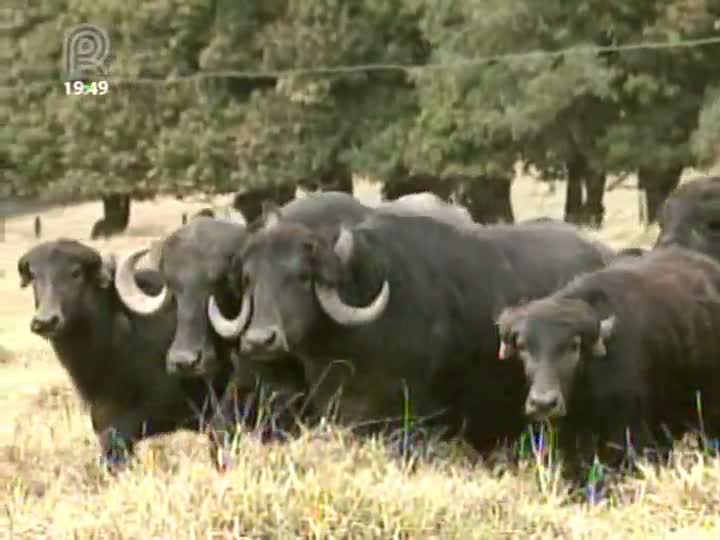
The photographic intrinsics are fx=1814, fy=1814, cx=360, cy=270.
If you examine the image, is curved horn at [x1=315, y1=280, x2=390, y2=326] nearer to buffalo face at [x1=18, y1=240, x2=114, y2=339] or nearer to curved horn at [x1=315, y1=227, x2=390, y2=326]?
curved horn at [x1=315, y1=227, x2=390, y2=326]

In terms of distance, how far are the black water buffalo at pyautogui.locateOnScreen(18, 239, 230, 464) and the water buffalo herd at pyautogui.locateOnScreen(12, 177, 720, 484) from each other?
13mm

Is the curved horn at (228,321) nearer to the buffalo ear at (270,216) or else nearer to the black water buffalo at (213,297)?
the black water buffalo at (213,297)

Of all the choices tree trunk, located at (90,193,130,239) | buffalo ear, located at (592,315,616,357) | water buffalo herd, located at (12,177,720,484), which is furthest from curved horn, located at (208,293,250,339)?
tree trunk, located at (90,193,130,239)

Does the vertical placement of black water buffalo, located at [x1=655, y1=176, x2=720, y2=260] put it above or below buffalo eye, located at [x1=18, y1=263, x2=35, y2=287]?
above

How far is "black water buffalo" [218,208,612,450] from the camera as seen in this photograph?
33.7 feet

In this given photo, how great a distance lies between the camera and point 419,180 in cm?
4359

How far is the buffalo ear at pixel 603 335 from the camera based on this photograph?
9.77 m

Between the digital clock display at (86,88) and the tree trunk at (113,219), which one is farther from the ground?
the digital clock display at (86,88)

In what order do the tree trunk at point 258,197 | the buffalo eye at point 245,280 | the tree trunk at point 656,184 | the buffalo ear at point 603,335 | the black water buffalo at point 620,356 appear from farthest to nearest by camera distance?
the tree trunk at point 258,197 < the tree trunk at point 656,184 < the buffalo eye at point 245,280 < the buffalo ear at point 603,335 < the black water buffalo at point 620,356

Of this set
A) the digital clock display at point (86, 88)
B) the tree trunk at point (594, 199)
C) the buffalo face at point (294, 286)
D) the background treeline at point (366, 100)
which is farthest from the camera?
the digital clock display at point (86, 88)

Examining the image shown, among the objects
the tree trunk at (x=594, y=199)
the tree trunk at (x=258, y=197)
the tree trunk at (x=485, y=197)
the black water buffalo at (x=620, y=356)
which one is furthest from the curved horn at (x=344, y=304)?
the tree trunk at (x=258, y=197)

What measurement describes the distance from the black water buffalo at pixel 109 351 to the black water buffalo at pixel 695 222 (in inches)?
139

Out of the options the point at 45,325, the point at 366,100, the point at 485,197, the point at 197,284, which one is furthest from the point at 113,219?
the point at 197,284

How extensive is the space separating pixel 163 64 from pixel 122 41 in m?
1.43
